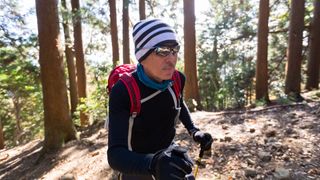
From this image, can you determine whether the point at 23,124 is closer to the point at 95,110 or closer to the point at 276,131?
the point at 95,110

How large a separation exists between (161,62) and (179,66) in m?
20.3

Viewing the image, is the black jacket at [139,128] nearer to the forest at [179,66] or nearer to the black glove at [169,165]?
the black glove at [169,165]

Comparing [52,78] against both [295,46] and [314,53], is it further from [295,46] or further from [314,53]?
[314,53]

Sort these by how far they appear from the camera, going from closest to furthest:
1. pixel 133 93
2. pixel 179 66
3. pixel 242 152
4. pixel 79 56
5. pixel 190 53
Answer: pixel 133 93 < pixel 242 152 < pixel 190 53 < pixel 79 56 < pixel 179 66

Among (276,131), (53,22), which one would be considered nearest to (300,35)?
(276,131)

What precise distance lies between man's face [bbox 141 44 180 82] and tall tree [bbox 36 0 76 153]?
7239 mm

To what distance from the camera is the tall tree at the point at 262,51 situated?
1334 centimetres

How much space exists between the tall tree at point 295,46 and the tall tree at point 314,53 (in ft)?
9.08

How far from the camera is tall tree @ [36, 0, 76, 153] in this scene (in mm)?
9047

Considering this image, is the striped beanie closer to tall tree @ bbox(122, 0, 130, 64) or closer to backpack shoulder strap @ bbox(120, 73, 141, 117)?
backpack shoulder strap @ bbox(120, 73, 141, 117)

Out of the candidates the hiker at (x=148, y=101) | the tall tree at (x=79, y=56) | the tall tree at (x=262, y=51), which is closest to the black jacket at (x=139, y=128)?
the hiker at (x=148, y=101)

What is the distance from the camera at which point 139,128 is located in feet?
7.69

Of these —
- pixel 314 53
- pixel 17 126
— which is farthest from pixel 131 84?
pixel 17 126

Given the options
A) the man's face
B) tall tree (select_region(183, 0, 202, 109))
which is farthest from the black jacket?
tall tree (select_region(183, 0, 202, 109))
